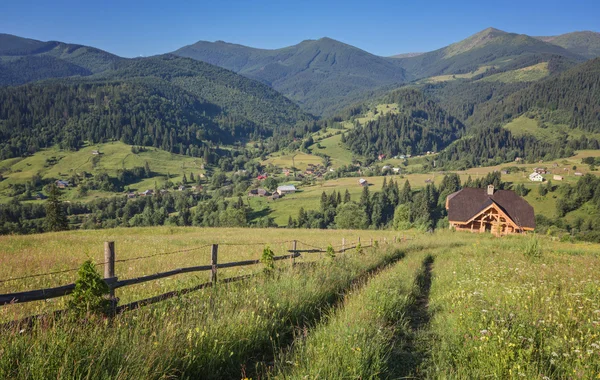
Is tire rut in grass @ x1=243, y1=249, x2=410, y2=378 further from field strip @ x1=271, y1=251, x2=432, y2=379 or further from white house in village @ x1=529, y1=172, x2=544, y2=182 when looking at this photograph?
white house in village @ x1=529, y1=172, x2=544, y2=182

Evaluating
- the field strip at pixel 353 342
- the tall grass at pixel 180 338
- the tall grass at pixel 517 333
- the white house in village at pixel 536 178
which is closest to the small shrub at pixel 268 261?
the tall grass at pixel 180 338

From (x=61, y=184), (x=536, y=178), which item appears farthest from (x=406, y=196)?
(x=61, y=184)

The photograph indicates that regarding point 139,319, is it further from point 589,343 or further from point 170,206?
point 170,206

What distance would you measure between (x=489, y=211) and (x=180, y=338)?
180 feet

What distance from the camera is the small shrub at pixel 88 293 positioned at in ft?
18.6

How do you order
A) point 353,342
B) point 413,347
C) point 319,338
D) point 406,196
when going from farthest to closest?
point 406,196 → point 413,347 → point 319,338 → point 353,342

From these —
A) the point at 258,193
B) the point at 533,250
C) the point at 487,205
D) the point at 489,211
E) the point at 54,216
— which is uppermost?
the point at 533,250

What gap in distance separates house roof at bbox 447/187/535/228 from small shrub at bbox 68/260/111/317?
177 ft

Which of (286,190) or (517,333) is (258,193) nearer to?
(286,190)

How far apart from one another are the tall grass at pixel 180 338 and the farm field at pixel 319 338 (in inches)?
0.8

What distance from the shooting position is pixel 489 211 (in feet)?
167

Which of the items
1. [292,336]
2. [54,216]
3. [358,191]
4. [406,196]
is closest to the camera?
[292,336]

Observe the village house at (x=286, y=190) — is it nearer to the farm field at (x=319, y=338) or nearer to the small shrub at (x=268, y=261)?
the small shrub at (x=268, y=261)

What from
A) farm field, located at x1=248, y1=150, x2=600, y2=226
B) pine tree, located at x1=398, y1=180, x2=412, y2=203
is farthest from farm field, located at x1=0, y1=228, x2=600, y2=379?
pine tree, located at x1=398, y1=180, x2=412, y2=203
